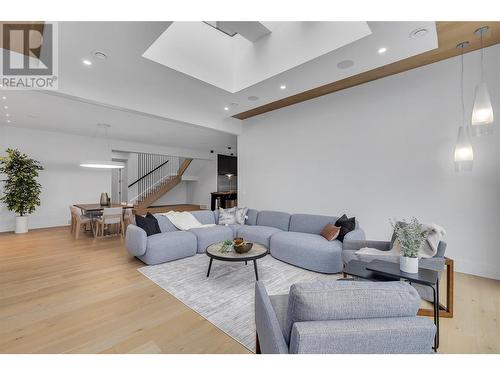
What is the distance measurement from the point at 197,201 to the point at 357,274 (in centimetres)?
966

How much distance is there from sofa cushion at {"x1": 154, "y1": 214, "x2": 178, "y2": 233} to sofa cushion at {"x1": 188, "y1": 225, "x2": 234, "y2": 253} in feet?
1.20

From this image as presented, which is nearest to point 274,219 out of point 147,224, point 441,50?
point 147,224

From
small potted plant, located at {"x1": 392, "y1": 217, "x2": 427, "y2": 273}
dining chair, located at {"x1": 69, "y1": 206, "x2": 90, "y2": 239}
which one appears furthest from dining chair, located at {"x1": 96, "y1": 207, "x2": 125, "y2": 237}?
small potted plant, located at {"x1": 392, "y1": 217, "x2": 427, "y2": 273}

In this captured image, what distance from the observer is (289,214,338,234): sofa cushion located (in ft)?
12.8

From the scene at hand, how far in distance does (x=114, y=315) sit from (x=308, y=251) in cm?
244

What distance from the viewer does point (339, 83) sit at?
4051 mm

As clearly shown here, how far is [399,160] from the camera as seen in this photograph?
3.68 metres

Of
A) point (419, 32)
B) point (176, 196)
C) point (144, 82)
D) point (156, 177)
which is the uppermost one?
point (144, 82)

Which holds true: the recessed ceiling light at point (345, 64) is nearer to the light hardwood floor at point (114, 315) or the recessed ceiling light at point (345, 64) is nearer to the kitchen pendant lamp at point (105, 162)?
the light hardwood floor at point (114, 315)

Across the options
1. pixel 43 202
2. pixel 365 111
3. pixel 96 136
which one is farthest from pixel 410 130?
pixel 43 202

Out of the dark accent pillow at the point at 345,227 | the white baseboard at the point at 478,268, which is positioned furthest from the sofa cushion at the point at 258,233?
the white baseboard at the point at 478,268

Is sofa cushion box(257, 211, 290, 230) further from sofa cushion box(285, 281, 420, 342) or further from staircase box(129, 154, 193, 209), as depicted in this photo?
staircase box(129, 154, 193, 209)

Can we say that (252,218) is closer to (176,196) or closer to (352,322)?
(352,322)

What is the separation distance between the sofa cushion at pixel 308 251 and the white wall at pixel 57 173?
22.0 feet
